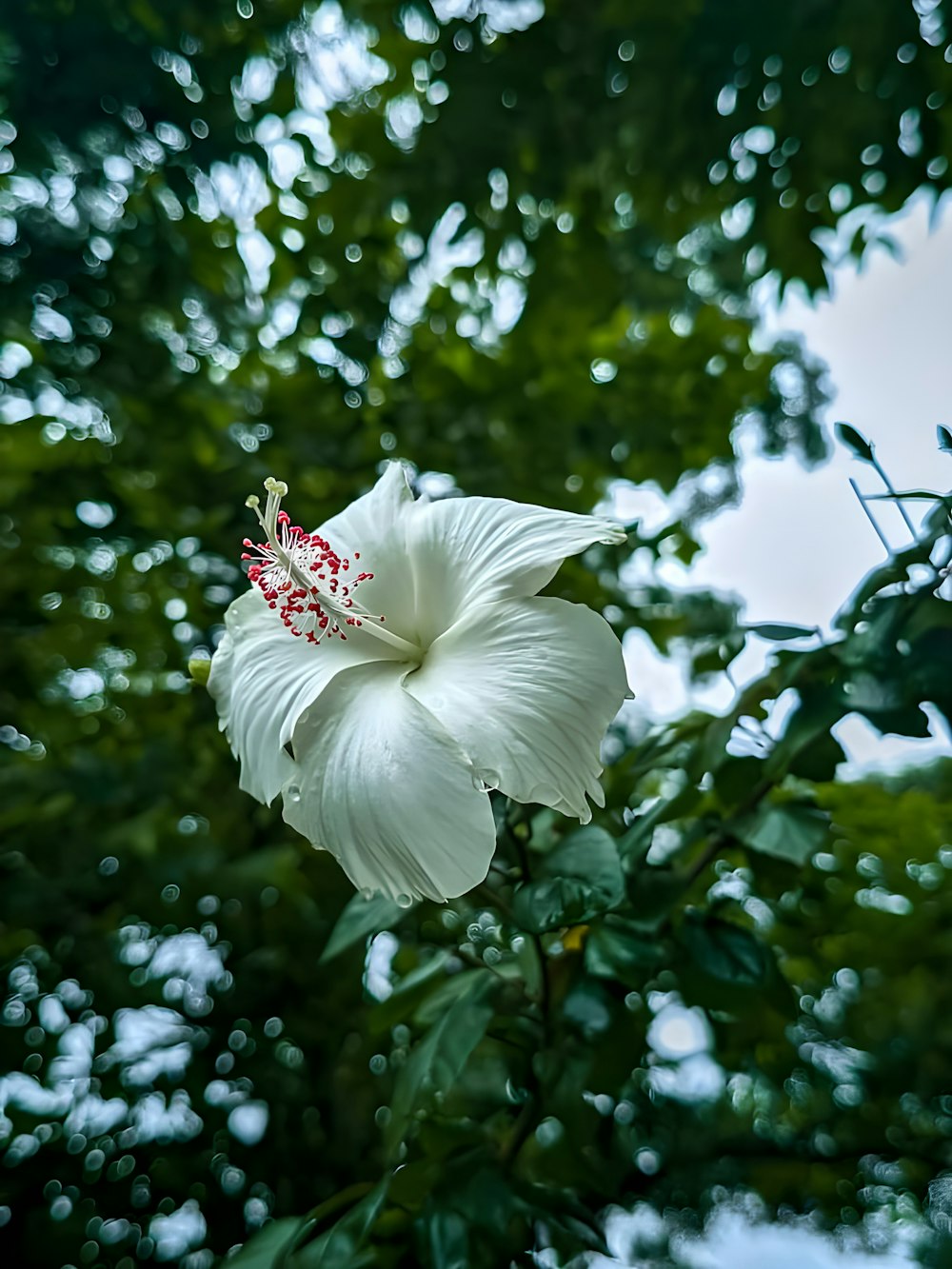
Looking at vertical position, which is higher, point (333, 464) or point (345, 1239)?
point (333, 464)

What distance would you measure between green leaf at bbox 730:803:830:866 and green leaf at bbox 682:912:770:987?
0.03 metres

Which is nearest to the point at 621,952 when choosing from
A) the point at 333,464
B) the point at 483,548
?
the point at 483,548

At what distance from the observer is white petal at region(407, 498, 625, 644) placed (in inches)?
9.2

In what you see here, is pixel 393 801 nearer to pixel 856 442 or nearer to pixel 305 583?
pixel 305 583

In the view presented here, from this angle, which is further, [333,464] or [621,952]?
[333,464]

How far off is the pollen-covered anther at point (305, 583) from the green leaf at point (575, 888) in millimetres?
94

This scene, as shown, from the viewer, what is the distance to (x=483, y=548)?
252mm

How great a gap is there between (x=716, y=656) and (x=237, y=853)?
339mm

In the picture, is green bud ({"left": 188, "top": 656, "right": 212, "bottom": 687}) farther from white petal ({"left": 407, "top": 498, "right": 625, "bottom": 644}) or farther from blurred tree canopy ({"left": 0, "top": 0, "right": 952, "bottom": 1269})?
blurred tree canopy ({"left": 0, "top": 0, "right": 952, "bottom": 1269})

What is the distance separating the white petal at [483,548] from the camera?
0.23m

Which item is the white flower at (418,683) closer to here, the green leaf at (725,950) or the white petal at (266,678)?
the white petal at (266,678)

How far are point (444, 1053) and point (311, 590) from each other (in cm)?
16

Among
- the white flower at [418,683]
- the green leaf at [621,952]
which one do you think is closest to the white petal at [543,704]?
the white flower at [418,683]

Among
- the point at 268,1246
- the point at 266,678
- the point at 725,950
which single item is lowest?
the point at 268,1246
